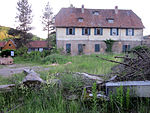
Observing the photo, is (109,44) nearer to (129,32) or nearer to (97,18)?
(129,32)

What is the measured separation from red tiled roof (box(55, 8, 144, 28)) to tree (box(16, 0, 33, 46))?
1060cm

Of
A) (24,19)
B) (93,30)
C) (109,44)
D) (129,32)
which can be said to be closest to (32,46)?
(24,19)

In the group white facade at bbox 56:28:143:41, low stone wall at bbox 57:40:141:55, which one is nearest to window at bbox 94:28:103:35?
white facade at bbox 56:28:143:41

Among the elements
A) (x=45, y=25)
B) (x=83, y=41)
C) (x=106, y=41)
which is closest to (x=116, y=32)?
(x=106, y=41)

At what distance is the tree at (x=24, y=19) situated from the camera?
1278 inches

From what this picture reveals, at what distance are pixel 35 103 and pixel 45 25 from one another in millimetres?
34833

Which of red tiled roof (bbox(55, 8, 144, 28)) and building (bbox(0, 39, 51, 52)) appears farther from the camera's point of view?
building (bbox(0, 39, 51, 52))

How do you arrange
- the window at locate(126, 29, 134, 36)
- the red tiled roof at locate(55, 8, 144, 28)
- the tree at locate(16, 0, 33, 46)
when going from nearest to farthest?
the red tiled roof at locate(55, 8, 144, 28), the window at locate(126, 29, 134, 36), the tree at locate(16, 0, 33, 46)

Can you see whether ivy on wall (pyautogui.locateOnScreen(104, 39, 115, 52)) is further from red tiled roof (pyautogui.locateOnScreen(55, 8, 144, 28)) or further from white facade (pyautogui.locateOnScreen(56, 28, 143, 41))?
red tiled roof (pyautogui.locateOnScreen(55, 8, 144, 28))

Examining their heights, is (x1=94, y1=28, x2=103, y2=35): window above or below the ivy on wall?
above

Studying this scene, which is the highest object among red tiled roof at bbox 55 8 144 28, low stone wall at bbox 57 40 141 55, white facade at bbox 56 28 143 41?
red tiled roof at bbox 55 8 144 28

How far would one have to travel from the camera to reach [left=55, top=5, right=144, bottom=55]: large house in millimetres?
24344

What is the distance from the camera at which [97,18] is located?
26.1 metres

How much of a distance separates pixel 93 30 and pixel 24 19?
56.4 feet
